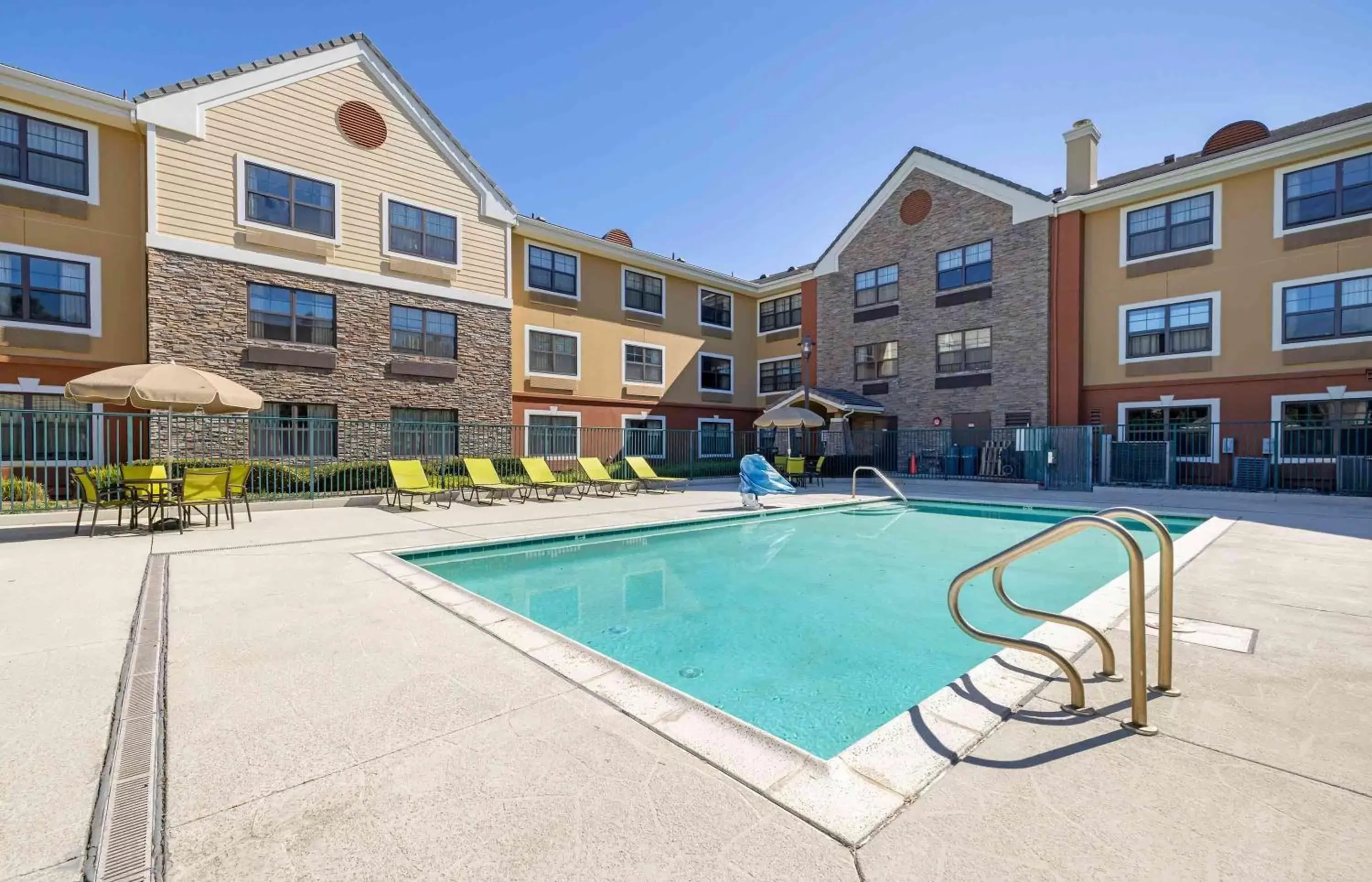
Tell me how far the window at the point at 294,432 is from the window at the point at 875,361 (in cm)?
2047

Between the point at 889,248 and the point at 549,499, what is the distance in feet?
62.1

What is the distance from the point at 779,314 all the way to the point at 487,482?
1970 cm

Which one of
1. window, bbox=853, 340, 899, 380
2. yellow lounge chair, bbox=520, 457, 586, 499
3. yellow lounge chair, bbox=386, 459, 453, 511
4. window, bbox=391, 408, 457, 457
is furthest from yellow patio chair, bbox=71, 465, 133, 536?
window, bbox=853, 340, 899, 380

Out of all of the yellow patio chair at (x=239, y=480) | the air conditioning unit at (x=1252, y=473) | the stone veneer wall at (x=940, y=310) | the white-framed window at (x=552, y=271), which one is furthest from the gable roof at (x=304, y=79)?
the air conditioning unit at (x=1252, y=473)

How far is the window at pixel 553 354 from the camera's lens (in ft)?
71.9

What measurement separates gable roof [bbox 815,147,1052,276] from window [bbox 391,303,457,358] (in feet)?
55.6

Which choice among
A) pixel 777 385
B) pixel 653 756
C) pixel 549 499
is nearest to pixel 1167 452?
pixel 777 385

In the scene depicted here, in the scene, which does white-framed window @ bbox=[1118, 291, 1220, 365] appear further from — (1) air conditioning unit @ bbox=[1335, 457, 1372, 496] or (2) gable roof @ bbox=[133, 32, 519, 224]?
(2) gable roof @ bbox=[133, 32, 519, 224]

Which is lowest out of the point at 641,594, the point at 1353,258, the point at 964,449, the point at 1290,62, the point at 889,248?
the point at 641,594

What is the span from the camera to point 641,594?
6852 mm

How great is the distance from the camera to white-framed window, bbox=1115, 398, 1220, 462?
1802 cm

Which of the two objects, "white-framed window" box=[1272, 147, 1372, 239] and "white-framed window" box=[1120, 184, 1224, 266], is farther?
"white-framed window" box=[1120, 184, 1224, 266]

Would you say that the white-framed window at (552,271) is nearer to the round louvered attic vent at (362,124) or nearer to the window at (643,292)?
the window at (643,292)

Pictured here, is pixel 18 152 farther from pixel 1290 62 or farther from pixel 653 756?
pixel 1290 62
